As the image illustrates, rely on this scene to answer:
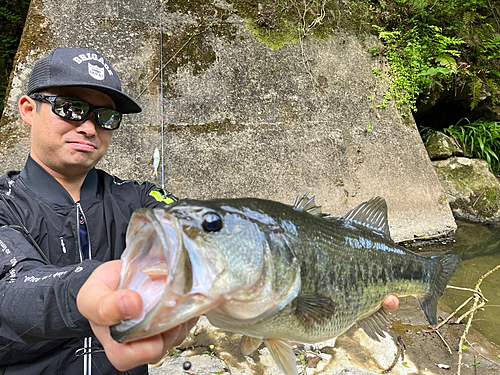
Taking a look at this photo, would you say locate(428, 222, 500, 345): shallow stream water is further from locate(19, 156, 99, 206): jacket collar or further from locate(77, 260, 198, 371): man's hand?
locate(19, 156, 99, 206): jacket collar

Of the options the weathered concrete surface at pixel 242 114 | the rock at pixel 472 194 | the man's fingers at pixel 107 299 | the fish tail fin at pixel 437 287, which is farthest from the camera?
the rock at pixel 472 194

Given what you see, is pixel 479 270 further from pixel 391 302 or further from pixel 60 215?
pixel 60 215

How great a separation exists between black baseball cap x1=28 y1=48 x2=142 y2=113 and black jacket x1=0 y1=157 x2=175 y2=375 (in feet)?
1.62

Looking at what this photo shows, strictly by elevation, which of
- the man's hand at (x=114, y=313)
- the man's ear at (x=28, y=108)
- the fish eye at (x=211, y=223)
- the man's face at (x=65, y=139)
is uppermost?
the man's ear at (x=28, y=108)

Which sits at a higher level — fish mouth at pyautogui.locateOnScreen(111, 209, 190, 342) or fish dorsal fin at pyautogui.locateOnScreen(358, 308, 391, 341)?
fish mouth at pyautogui.locateOnScreen(111, 209, 190, 342)

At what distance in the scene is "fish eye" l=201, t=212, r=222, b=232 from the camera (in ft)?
3.86

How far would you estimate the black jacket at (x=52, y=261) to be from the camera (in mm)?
1120

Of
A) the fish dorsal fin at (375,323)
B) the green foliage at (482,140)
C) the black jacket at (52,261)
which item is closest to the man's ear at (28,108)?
the black jacket at (52,261)

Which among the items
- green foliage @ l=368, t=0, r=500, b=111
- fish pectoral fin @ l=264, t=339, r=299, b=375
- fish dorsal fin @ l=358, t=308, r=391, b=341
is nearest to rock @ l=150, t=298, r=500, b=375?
fish dorsal fin @ l=358, t=308, r=391, b=341

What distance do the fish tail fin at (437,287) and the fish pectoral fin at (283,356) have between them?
1161 mm

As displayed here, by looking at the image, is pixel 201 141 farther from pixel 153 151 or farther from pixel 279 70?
pixel 279 70

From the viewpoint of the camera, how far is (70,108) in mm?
1913

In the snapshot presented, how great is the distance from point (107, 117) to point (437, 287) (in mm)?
2367

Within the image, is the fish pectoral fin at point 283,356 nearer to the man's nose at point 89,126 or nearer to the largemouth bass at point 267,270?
the largemouth bass at point 267,270
